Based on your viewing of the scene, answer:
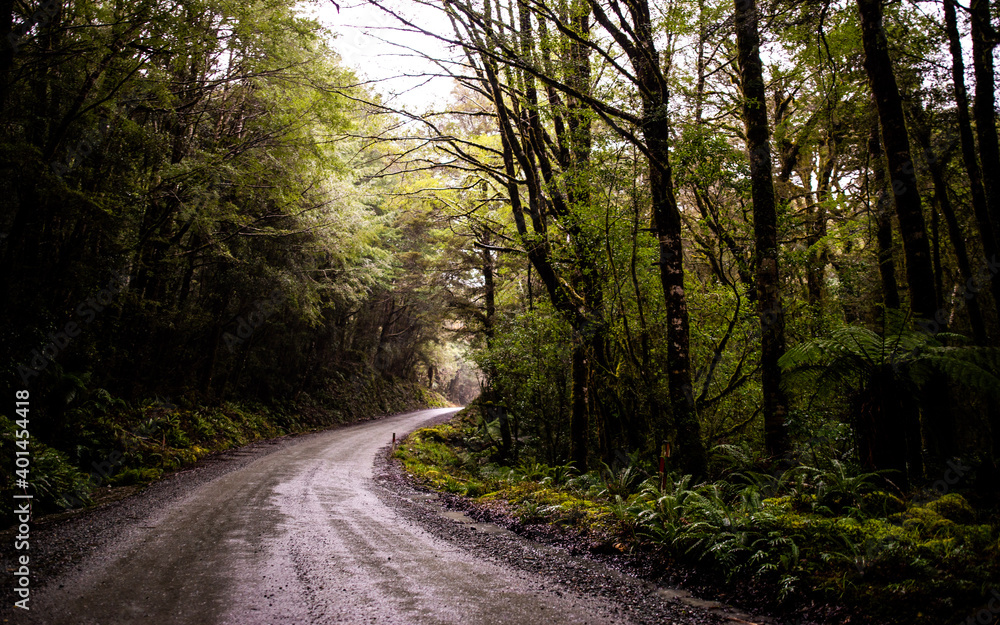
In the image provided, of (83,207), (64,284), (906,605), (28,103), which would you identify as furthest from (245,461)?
(906,605)

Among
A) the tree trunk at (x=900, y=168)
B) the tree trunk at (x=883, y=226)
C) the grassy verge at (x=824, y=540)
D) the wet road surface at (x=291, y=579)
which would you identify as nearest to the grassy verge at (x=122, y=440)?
the wet road surface at (x=291, y=579)

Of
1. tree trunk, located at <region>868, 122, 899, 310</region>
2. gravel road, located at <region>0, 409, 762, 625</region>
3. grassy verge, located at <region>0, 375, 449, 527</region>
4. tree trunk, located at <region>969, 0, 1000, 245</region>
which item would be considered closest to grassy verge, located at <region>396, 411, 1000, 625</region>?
gravel road, located at <region>0, 409, 762, 625</region>

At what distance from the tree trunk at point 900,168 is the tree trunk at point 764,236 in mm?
1354

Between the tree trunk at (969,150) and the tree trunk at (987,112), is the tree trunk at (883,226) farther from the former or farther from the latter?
the tree trunk at (987,112)

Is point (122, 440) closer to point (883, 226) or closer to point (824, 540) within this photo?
point (824, 540)

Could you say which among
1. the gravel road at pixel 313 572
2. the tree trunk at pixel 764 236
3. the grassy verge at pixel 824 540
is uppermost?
the tree trunk at pixel 764 236

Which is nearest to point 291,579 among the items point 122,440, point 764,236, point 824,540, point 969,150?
point 824,540

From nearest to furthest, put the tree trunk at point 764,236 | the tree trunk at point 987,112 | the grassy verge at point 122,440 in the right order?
the tree trunk at point 987,112, the tree trunk at point 764,236, the grassy verge at point 122,440

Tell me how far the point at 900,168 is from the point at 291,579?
25.0 ft

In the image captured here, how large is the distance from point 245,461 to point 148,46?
9.87 m

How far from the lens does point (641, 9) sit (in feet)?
24.9

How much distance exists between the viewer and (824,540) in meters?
3.76

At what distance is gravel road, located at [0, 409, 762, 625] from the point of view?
131 inches

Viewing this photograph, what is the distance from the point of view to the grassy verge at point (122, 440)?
731 centimetres
